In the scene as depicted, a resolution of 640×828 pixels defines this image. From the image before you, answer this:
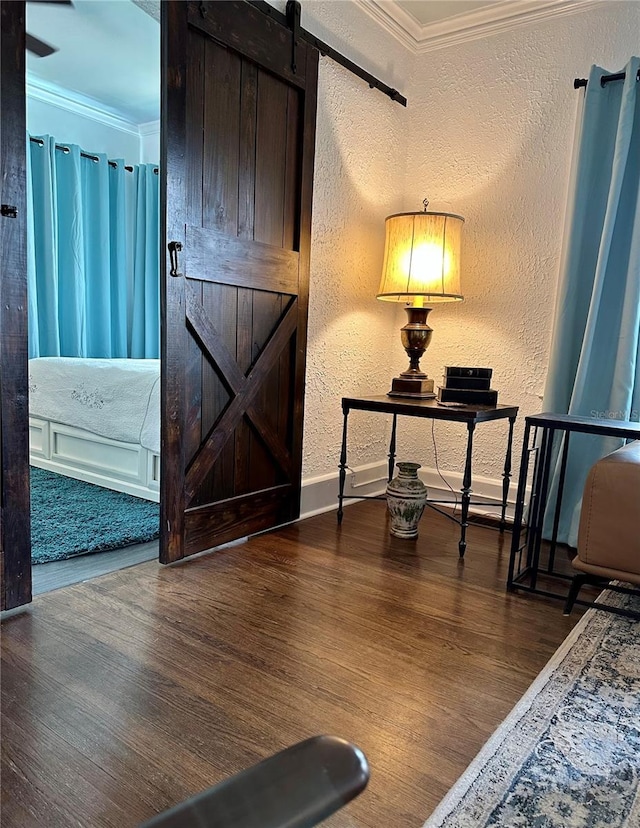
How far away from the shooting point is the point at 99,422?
3266mm

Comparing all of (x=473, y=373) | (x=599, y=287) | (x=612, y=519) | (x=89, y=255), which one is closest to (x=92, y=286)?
(x=89, y=255)

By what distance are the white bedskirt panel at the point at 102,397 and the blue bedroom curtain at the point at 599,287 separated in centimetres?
200

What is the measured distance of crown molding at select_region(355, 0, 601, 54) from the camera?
2824 millimetres

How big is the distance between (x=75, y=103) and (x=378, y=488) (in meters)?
3.98

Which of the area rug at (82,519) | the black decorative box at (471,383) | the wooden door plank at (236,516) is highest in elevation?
the black decorative box at (471,383)

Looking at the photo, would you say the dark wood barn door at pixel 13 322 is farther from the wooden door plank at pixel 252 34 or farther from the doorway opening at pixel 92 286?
the wooden door plank at pixel 252 34

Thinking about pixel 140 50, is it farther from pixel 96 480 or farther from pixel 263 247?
pixel 96 480

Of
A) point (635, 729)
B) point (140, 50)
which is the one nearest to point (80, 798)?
point (635, 729)

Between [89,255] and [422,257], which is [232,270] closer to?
[422,257]

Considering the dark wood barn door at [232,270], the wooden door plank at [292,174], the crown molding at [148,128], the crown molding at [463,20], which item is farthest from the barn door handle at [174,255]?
the crown molding at [148,128]

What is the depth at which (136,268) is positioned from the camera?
16.8ft

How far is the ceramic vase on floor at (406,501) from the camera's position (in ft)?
8.63

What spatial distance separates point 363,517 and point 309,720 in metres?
1.69

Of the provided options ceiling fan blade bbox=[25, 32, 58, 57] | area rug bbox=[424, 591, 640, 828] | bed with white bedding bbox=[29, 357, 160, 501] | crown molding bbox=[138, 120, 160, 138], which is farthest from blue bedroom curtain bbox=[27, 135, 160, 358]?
area rug bbox=[424, 591, 640, 828]
